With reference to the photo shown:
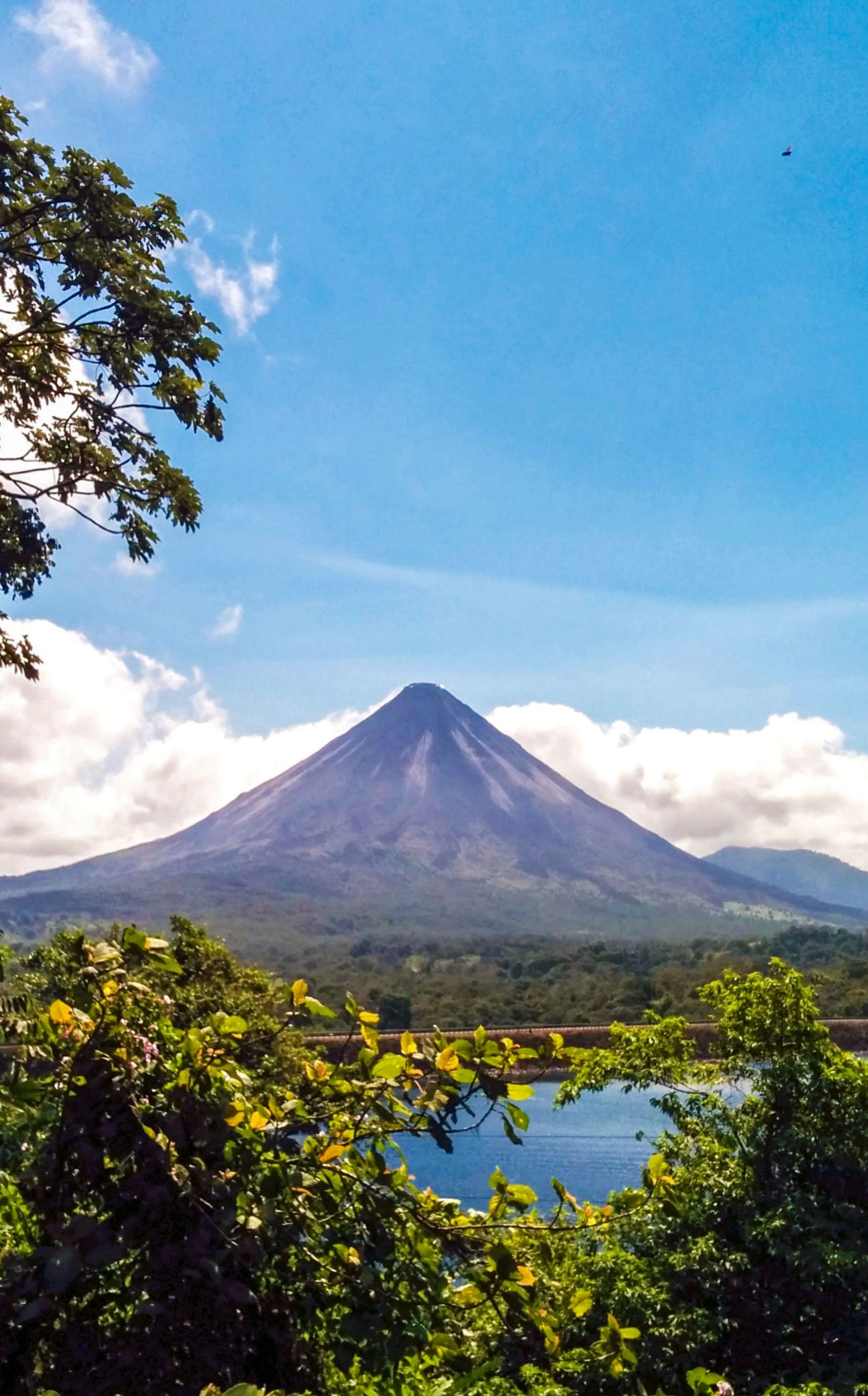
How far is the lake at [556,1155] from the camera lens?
123 ft

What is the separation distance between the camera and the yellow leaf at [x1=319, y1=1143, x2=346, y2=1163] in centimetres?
244

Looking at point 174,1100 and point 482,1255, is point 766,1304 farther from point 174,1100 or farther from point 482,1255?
point 174,1100

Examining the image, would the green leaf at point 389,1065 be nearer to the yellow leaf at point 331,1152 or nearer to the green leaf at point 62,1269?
the yellow leaf at point 331,1152

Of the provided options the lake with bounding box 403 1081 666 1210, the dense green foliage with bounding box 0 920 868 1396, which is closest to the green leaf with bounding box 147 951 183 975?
the dense green foliage with bounding box 0 920 868 1396

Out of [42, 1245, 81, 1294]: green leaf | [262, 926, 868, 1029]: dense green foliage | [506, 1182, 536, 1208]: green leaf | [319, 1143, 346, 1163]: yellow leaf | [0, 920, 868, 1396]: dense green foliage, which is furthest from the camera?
[262, 926, 868, 1029]: dense green foliage

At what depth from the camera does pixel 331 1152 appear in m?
2.45

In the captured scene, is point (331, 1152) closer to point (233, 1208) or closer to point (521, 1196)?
point (233, 1208)

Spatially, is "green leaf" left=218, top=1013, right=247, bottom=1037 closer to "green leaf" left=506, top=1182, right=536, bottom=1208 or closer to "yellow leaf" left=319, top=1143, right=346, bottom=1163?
"yellow leaf" left=319, top=1143, right=346, bottom=1163

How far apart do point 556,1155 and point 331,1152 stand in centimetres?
4943

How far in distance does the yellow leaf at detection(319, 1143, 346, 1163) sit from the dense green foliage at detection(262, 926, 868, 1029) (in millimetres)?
48189

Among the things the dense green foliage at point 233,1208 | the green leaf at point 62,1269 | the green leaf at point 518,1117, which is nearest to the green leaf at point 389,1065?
the dense green foliage at point 233,1208

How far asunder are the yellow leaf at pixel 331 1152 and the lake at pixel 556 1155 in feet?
99.0

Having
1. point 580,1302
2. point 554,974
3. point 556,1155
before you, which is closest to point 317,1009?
point 580,1302

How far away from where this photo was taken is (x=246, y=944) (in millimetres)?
173750
